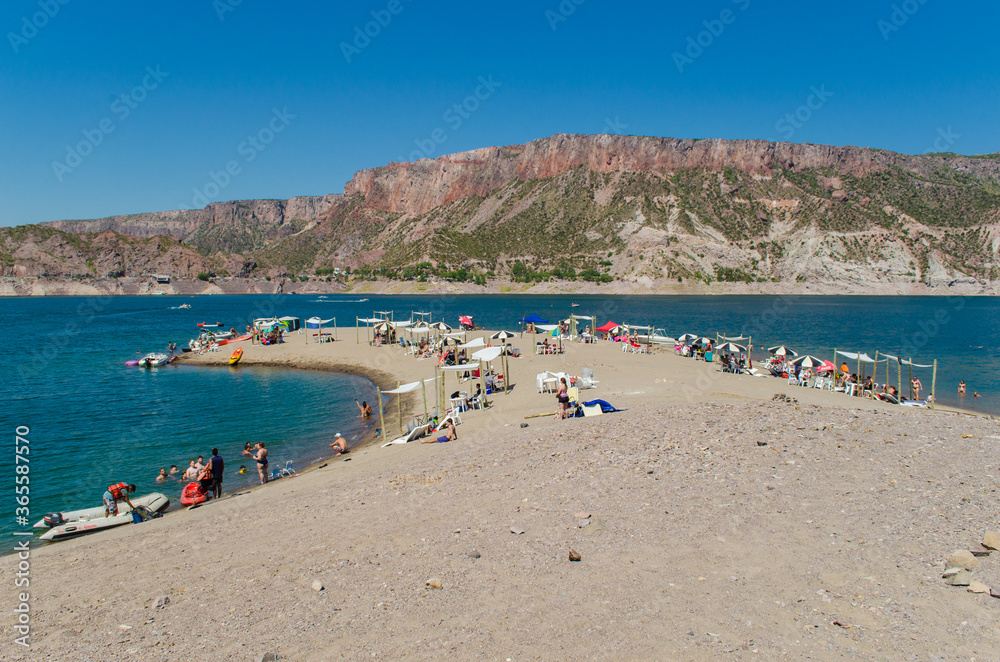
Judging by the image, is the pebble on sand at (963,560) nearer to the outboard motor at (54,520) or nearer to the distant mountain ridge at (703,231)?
the outboard motor at (54,520)

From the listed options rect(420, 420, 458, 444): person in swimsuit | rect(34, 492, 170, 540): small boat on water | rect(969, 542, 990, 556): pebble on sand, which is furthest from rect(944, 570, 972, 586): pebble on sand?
rect(34, 492, 170, 540): small boat on water

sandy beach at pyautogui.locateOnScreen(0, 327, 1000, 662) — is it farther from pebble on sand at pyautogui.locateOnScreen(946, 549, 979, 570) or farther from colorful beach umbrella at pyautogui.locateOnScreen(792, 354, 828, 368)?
colorful beach umbrella at pyautogui.locateOnScreen(792, 354, 828, 368)

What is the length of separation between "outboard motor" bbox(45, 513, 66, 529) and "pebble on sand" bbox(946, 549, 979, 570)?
1768cm

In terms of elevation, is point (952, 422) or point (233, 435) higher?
point (952, 422)

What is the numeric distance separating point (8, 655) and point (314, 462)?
11.8 m

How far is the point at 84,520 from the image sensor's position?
1308cm

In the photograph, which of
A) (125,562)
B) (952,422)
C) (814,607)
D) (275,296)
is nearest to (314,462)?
(125,562)

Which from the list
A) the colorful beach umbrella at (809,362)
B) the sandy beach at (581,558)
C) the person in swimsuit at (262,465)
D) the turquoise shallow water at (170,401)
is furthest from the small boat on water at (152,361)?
the colorful beach umbrella at (809,362)

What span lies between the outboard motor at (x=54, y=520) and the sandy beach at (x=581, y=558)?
1393 millimetres

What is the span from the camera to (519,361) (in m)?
33.5

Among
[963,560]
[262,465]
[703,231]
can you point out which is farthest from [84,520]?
[703,231]

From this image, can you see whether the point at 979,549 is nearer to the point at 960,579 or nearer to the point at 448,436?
the point at 960,579

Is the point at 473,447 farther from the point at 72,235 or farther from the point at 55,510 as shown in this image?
the point at 72,235

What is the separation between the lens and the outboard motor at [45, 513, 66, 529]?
13025 mm
